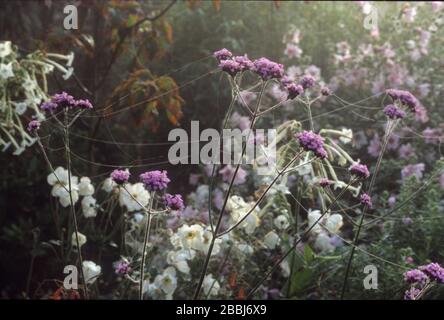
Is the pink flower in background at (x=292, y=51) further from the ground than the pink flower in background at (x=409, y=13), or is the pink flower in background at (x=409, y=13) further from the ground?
the pink flower in background at (x=409, y=13)

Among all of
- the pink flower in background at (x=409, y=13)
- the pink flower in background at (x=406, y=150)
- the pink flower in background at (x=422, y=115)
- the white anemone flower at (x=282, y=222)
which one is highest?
the pink flower in background at (x=409, y=13)

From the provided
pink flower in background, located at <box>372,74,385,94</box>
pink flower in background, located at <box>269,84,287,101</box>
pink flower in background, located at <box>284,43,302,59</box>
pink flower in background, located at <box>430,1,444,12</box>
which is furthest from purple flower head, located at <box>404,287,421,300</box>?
pink flower in background, located at <box>430,1,444,12</box>

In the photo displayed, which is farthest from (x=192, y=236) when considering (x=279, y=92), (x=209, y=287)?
(x=279, y=92)

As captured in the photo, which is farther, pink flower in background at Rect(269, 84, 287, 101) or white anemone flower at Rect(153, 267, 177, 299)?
white anemone flower at Rect(153, 267, 177, 299)

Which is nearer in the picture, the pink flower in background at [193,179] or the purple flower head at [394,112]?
the purple flower head at [394,112]

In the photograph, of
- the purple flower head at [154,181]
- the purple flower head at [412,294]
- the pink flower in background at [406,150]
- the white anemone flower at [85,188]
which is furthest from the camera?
the pink flower in background at [406,150]

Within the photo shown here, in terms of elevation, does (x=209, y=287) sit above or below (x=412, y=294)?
above

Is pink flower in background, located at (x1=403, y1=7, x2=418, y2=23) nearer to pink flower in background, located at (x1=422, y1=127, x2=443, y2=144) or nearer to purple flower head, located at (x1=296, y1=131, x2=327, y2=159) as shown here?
pink flower in background, located at (x1=422, y1=127, x2=443, y2=144)

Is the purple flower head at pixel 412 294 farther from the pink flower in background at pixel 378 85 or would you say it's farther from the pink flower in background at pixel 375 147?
the pink flower in background at pixel 378 85

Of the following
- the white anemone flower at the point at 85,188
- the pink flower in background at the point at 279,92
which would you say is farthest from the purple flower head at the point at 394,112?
the white anemone flower at the point at 85,188

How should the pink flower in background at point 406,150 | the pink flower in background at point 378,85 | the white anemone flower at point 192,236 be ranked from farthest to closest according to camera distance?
the pink flower in background at point 378,85, the pink flower in background at point 406,150, the white anemone flower at point 192,236

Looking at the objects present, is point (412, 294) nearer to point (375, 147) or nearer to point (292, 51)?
point (375, 147)

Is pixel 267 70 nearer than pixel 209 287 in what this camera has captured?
Yes

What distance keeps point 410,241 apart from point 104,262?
1241 mm
